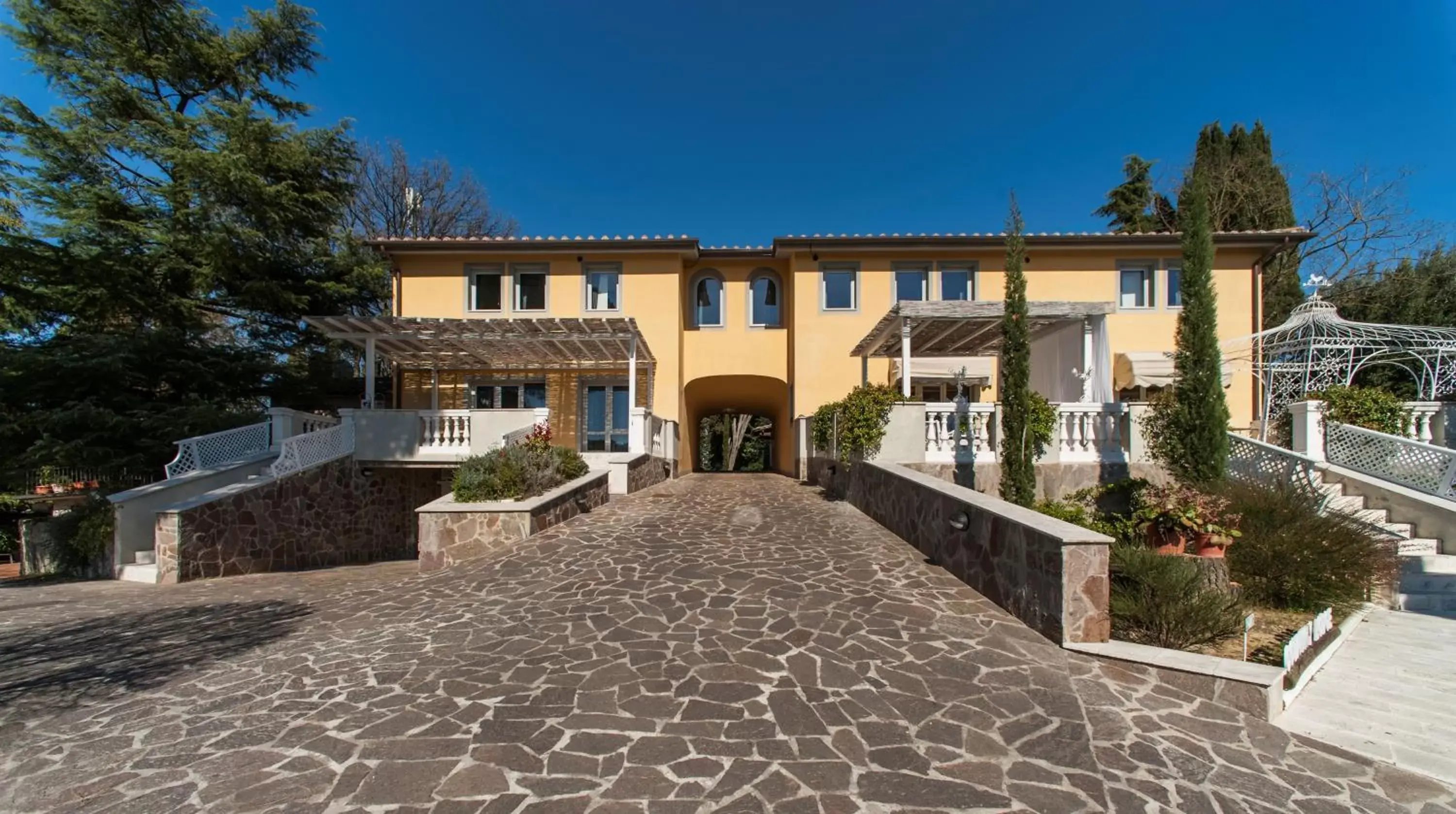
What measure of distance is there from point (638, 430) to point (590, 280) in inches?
210

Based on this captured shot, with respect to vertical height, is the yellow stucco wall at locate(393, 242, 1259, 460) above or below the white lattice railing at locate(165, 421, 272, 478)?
above

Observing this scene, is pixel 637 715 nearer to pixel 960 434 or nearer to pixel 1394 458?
pixel 960 434

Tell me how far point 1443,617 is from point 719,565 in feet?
25.2

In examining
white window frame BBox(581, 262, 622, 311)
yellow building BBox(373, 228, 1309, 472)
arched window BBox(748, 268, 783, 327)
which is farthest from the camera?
arched window BBox(748, 268, 783, 327)

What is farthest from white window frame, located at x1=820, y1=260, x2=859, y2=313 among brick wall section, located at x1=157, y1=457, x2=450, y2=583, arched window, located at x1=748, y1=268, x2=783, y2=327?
brick wall section, located at x1=157, y1=457, x2=450, y2=583

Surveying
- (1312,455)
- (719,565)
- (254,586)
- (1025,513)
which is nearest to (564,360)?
(254,586)

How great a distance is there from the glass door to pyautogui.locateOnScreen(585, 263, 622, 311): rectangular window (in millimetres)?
2301

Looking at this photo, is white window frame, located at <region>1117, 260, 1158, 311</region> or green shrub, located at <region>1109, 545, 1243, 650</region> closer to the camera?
green shrub, located at <region>1109, 545, 1243, 650</region>

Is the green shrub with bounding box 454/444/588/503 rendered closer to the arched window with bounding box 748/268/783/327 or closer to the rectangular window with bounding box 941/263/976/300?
the arched window with bounding box 748/268/783/327

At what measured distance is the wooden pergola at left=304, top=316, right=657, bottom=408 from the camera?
12.2 metres

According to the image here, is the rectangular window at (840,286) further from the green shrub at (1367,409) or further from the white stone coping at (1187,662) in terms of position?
the white stone coping at (1187,662)

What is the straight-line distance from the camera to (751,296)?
1642 centimetres

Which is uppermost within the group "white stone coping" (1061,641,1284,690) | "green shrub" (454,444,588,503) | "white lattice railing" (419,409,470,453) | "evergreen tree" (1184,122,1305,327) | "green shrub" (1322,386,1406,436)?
"evergreen tree" (1184,122,1305,327)

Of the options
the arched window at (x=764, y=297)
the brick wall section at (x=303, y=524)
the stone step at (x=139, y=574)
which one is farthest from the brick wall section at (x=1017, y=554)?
the stone step at (x=139, y=574)
